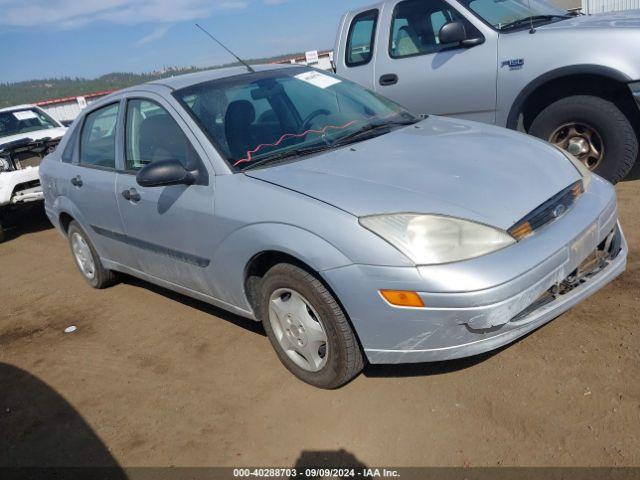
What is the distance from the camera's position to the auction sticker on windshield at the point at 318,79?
402 cm

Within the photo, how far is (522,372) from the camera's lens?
2.87 m

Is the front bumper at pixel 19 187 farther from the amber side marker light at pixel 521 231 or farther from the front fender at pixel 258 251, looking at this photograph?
the amber side marker light at pixel 521 231

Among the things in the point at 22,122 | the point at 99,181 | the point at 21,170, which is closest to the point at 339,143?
the point at 99,181

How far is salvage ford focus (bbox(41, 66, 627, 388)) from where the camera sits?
2496 mm

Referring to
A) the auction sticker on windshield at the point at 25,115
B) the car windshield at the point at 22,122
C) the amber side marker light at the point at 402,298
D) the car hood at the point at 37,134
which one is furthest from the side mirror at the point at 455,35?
the auction sticker on windshield at the point at 25,115

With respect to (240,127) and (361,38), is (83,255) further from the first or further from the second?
(361,38)

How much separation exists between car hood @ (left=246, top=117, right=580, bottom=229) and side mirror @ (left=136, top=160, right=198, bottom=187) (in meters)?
0.45

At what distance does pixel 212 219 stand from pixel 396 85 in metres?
3.42

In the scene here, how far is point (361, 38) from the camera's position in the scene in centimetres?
630

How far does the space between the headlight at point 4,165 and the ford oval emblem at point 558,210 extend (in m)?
7.07

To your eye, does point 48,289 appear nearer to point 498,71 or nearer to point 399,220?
point 399,220

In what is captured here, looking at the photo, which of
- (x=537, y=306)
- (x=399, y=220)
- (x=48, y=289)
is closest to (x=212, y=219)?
(x=399, y=220)

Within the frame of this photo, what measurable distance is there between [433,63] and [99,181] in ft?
11.0

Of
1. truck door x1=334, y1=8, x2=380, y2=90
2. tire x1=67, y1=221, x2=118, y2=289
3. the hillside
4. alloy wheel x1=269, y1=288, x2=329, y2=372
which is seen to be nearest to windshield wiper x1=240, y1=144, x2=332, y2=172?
alloy wheel x1=269, y1=288, x2=329, y2=372
